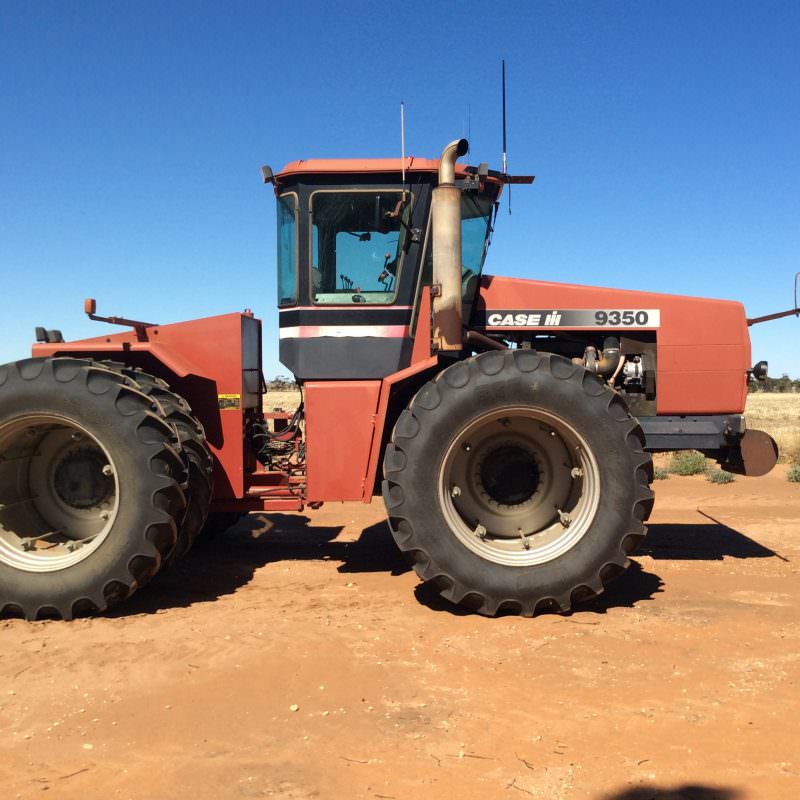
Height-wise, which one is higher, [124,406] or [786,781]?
[124,406]

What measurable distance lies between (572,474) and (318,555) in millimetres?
2652

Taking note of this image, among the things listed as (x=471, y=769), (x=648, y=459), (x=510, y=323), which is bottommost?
(x=471, y=769)

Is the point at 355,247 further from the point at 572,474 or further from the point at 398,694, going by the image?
the point at 398,694

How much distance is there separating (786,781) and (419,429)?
2673mm

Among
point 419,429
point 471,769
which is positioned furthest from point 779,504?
point 471,769

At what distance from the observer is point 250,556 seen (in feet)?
21.0

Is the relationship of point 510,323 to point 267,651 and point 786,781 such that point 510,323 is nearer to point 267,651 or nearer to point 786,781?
point 267,651

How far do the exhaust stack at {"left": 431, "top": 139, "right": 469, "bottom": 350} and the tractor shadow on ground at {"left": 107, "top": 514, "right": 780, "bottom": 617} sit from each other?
1.96 metres

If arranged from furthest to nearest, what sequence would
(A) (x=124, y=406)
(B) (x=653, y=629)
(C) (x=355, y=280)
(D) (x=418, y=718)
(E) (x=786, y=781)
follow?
(C) (x=355, y=280) → (A) (x=124, y=406) → (B) (x=653, y=629) → (D) (x=418, y=718) → (E) (x=786, y=781)

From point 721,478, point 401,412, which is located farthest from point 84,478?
point 721,478

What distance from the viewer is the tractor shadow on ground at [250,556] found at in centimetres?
513

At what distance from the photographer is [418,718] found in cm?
327

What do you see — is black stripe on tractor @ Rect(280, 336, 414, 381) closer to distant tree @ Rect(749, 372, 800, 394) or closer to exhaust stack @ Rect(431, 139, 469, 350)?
exhaust stack @ Rect(431, 139, 469, 350)

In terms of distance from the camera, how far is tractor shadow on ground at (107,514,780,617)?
501 cm
